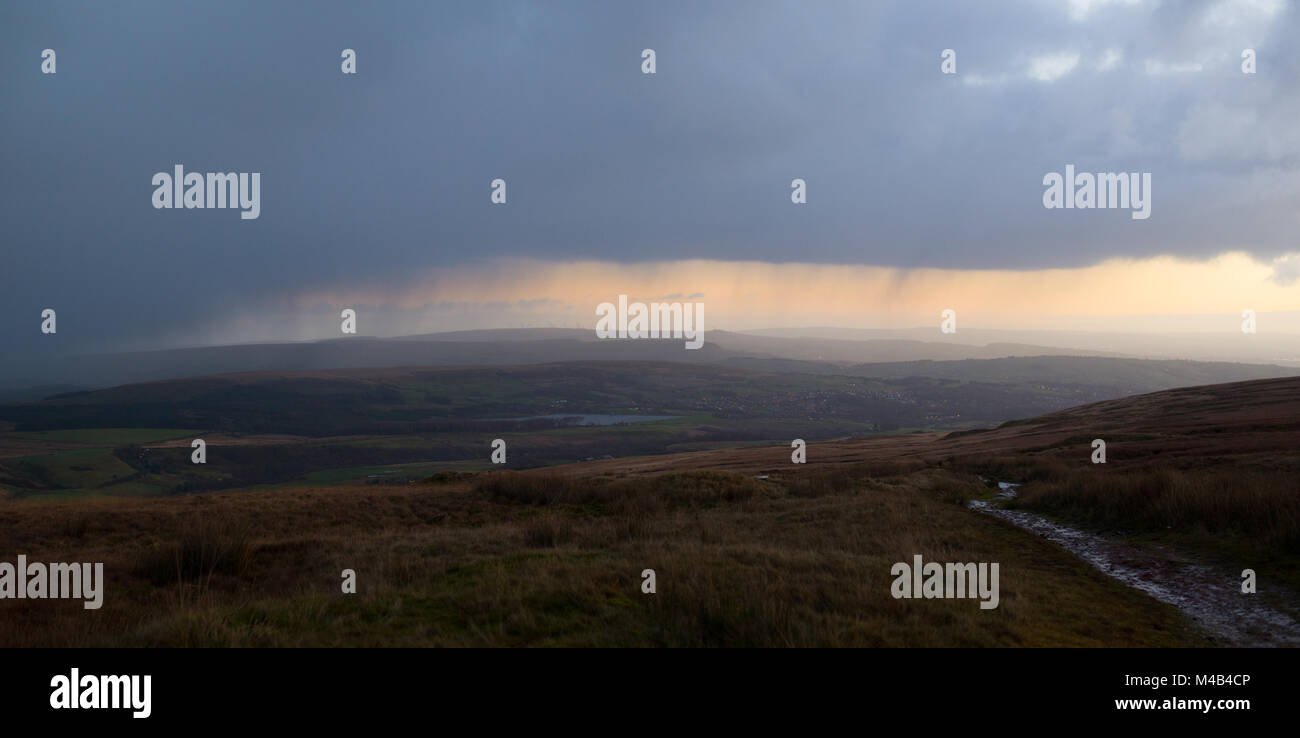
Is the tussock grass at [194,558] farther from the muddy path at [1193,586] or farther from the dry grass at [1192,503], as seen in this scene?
the dry grass at [1192,503]

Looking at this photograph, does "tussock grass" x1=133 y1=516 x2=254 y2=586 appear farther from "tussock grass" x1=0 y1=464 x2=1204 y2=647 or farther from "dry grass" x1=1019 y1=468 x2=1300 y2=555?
"dry grass" x1=1019 y1=468 x2=1300 y2=555

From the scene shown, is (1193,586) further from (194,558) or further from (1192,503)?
(194,558)

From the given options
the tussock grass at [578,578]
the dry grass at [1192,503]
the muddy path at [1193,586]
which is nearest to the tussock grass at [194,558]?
the tussock grass at [578,578]

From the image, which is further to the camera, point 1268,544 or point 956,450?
point 956,450

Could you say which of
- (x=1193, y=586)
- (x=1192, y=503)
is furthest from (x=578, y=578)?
(x=1192, y=503)
